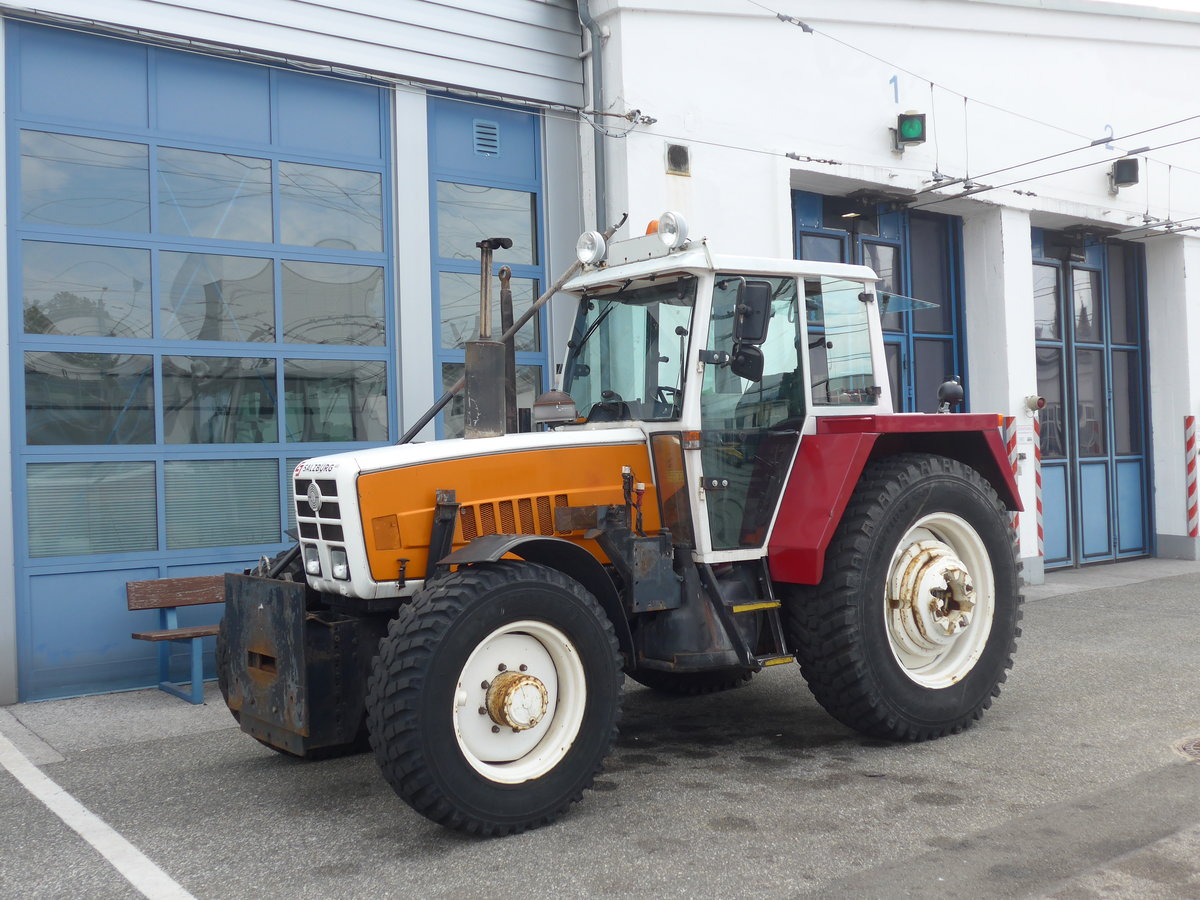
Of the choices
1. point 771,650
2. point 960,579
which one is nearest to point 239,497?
point 771,650

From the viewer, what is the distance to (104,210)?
24.0ft

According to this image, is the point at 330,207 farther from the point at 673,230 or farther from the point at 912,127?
the point at 912,127

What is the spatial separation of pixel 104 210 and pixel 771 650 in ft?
16.6

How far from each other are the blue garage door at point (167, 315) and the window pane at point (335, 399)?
0.6 inches

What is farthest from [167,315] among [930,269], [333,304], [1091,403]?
[1091,403]

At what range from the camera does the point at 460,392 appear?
334 inches

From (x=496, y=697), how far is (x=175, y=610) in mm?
3701

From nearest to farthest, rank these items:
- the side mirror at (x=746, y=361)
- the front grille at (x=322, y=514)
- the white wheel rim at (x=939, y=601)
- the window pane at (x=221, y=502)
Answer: the front grille at (x=322, y=514), the side mirror at (x=746, y=361), the white wheel rim at (x=939, y=601), the window pane at (x=221, y=502)

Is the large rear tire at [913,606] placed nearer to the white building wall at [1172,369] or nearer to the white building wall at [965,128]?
the white building wall at [965,128]

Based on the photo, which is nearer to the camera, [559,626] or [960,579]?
[559,626]

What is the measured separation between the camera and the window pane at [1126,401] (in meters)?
13.4

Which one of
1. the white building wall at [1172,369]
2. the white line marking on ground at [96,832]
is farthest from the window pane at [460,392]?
the white building wall at [1172,369]

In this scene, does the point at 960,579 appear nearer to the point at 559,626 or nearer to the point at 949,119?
the point at 559,626

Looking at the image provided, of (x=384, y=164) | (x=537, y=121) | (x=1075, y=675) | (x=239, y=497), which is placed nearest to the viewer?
(x=1075, y=675)
